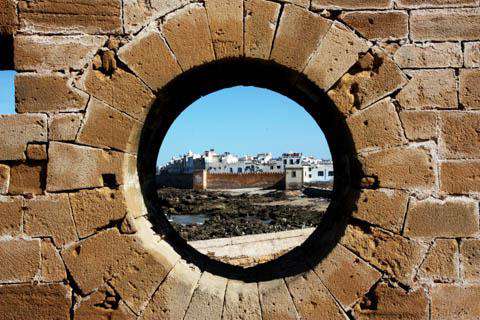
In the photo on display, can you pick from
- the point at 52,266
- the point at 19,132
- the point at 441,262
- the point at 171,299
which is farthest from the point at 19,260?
the point at 441,262

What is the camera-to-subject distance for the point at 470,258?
298 cm

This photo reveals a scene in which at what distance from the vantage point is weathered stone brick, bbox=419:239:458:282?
2.96 m

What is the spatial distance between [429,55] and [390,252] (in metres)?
1.51

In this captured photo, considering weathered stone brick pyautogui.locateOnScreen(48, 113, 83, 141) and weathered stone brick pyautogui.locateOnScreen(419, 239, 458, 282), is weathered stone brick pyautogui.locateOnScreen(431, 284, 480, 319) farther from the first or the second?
weathered stone brick pyautogui.locateOnScreen(48, 113, 83, 141)

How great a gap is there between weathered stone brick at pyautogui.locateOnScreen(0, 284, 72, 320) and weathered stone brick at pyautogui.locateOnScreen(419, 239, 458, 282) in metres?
2.64

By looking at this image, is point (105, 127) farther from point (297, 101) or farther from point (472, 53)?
point (472, 53)

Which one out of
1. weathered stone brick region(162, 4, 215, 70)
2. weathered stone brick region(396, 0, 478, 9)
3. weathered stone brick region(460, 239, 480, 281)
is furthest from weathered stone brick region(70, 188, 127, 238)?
weathered stone brick region(396, 0, 478, 9)

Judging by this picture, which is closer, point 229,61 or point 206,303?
point 206,303

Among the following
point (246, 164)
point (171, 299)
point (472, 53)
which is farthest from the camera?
point (246, 164)

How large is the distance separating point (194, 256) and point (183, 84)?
1.50 m

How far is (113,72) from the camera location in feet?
9.95

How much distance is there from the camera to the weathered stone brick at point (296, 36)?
302 cm

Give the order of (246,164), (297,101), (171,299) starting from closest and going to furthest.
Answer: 1. (171,299)
2. (297,101)
3. (246,164)

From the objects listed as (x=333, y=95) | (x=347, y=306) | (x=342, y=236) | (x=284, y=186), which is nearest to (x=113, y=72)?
(x=333, y=95)
